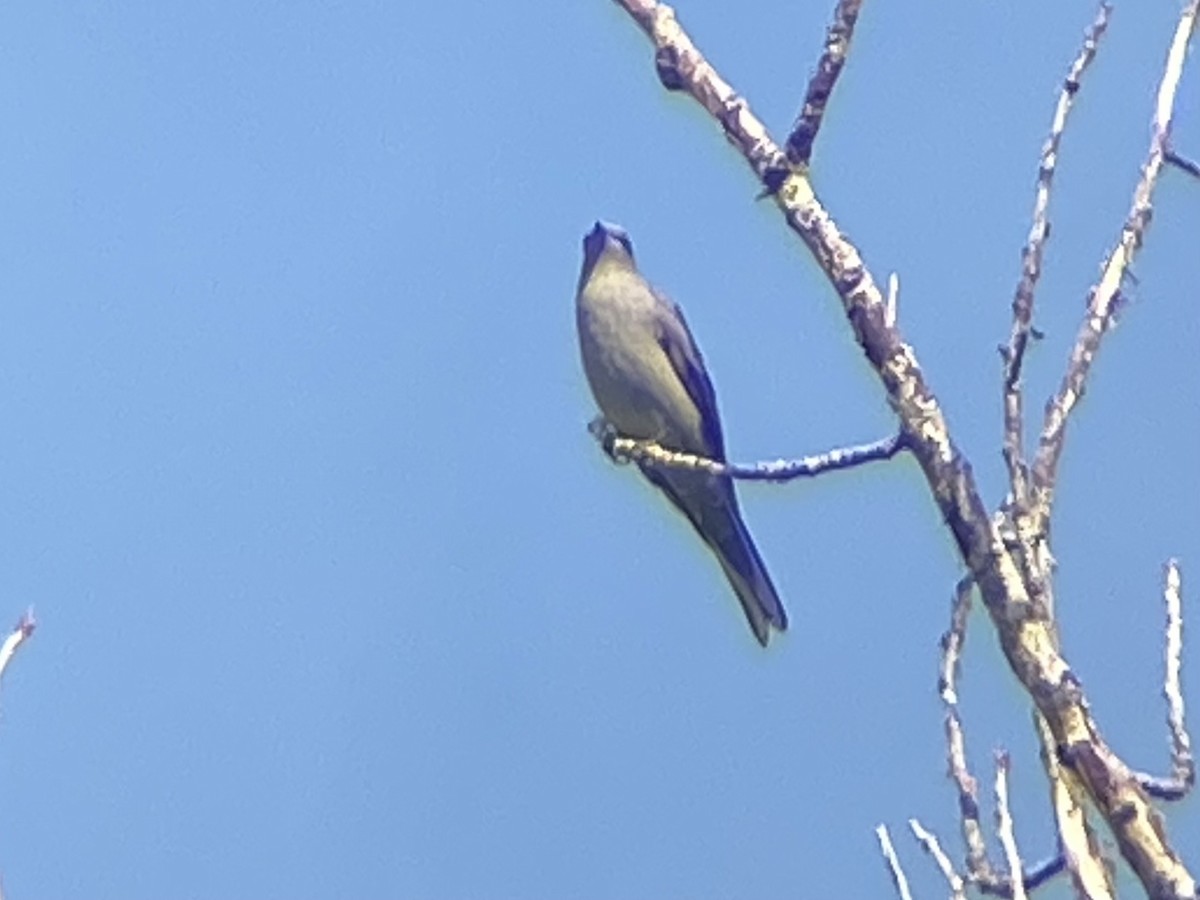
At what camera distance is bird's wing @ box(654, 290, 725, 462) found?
22.1 ft

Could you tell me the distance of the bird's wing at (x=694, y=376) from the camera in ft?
22.1

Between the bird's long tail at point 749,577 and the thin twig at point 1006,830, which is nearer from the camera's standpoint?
the thin twig at point 1006,830

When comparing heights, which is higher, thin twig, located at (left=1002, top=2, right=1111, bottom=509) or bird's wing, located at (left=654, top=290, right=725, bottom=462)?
bird's wing, located at (left=654, top=290, right=725, bottom=462)

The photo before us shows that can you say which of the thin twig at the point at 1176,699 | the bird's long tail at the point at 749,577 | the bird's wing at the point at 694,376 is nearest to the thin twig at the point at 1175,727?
the thin twig at the point at 1176,699

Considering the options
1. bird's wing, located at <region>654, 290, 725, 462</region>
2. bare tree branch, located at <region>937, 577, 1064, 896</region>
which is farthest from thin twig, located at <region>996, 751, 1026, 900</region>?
bird's wing, located at <region>654, 290, 725, 462</region>

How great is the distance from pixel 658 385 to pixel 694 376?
0.14m

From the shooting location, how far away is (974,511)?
2727 millimetres

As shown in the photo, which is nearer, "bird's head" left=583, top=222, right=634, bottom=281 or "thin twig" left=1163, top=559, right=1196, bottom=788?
"thin twig" left=1163, top=559, right=1196, bottom=788

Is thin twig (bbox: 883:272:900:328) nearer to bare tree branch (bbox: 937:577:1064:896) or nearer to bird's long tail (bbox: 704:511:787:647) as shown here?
bare tree branch (bbox: 937:577:1064:896)

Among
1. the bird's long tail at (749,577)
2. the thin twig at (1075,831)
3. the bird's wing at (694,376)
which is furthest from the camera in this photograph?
the bird's wing at (694,376)

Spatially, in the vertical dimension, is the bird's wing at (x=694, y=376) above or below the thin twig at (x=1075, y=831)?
above

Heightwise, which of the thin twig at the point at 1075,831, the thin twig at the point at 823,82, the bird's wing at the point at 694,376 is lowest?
the thin twig at the point at 1075,831

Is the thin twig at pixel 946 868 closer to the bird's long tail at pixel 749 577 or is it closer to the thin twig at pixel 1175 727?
the thin twig at pixel 1175 727

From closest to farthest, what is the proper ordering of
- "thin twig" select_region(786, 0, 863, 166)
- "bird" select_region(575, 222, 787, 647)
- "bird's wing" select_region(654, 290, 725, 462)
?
"thin twig" select_region(786, 0, 863, 166)
"bird" select_region(575, 222, 787, 647)
"bird's wing" select_region(654, 290, 725, 462)
